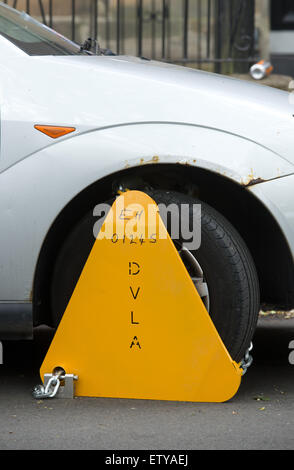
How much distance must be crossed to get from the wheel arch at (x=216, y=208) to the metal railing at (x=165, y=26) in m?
4.03

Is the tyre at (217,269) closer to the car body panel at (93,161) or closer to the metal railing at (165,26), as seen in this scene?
the car body panel at (93,161)

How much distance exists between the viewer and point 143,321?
3.75m

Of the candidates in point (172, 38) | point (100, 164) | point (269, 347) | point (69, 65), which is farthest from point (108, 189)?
point (172, 38)

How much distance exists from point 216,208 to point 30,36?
1.10m

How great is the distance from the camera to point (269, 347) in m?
4.77

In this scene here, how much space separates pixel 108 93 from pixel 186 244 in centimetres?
68

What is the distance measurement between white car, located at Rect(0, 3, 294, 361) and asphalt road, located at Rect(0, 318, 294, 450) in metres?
0.27

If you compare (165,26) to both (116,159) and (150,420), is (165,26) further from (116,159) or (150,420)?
(150,420)

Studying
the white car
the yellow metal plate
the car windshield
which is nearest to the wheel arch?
the white car

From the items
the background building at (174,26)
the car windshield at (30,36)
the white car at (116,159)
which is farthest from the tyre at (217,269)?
the background building at (174,26)

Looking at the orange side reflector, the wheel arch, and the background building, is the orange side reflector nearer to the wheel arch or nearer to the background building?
the wheel arch

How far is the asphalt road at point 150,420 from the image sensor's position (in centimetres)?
333

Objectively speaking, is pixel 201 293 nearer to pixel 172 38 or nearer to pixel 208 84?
pixel 208 84

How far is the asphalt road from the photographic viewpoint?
3332mm
